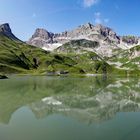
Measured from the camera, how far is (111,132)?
28.8m

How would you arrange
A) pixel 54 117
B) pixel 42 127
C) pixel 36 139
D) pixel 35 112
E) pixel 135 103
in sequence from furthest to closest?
pixel 135 103
pixel 35 112
pixel 54 117
pixel 42 127
pixel 36 139

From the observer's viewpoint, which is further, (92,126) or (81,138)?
(92,126)

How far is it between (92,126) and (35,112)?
1287 cm

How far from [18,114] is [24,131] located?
40.3ft

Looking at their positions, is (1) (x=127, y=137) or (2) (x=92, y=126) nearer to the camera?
(1) (x=127, y=137)

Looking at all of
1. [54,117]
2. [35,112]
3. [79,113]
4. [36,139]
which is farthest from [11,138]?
[79,113]

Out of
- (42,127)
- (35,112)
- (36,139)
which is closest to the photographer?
(36,139)

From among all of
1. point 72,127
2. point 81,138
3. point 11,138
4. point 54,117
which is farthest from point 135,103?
point 11,138

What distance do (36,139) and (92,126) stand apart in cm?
977

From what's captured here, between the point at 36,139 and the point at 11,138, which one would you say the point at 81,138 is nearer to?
the point at 36,139

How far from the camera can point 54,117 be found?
38812mm

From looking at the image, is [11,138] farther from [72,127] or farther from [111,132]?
[111,132]

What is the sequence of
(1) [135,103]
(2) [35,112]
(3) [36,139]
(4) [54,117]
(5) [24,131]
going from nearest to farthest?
(3) [36,139] → (5) [24,131] → (4) [54,117] → (2) [35,112] → (1) [135,103]

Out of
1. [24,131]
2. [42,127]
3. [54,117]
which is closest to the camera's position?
[24,131]
